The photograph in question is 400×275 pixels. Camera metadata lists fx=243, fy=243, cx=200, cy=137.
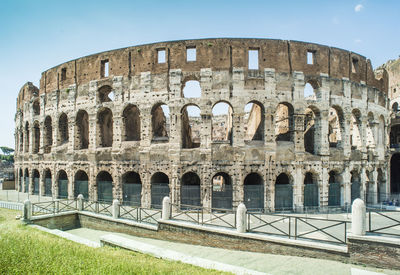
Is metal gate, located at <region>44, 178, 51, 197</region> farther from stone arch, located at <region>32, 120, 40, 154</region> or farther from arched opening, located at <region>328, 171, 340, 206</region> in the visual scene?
arched opening, located at <region>328, 171, 340, 206</region>

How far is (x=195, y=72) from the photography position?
51.9 ft

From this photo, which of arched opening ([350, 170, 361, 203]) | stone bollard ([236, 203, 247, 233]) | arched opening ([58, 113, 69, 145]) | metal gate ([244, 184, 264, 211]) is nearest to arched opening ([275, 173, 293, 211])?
metal gate ([244, 184, 264, 211])

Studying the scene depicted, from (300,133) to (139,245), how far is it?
11.9 meters

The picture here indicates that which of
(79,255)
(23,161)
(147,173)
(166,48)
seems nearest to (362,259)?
(79,255)

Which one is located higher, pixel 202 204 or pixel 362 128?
pixel 362 128

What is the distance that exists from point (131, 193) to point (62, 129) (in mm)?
9599

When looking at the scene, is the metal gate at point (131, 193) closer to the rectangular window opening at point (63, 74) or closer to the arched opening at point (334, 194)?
the rectangular window opening at point (63, 74)

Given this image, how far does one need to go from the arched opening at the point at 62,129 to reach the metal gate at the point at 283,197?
17.7 m

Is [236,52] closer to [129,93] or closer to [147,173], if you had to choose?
[129,93]

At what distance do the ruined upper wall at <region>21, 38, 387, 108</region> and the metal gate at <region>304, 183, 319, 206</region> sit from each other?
7.29 metres

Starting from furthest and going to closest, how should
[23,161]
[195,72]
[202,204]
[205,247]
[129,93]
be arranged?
[23,161] → [129,93] → [195,72] → [202,204] → [205,247]

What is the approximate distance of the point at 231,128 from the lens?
17047 mm

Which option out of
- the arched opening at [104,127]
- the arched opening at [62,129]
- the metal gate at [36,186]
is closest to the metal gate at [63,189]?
the arched opening at [62,129]

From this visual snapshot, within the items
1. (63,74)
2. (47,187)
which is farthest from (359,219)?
(47,187)
